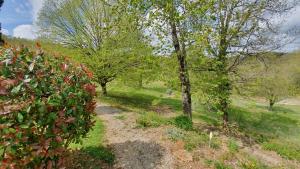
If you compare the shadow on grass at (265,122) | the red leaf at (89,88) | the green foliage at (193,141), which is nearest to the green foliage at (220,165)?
the green foliage at (193,141)

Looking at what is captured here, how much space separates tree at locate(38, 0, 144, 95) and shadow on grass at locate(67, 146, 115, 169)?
34.2 ft

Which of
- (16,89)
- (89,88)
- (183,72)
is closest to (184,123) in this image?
(183,72)

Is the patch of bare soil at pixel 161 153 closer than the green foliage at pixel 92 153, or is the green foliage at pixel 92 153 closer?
the green foliage at pixel 92 153

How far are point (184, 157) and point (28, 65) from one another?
5.31 metres

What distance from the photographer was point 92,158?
25.7ft

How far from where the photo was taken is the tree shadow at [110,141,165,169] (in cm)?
773

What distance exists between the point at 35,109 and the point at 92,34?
682 inches

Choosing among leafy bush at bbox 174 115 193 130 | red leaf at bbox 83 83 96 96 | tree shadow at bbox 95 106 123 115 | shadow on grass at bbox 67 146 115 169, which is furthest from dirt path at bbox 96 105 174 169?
tree shadow at bbox 95 106 123 115

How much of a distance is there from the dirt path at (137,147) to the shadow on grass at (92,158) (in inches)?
10.1

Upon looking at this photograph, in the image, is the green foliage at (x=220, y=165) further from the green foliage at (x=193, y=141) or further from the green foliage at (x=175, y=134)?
the green foliage at (x=175, y=134)

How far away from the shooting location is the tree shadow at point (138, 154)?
773cm

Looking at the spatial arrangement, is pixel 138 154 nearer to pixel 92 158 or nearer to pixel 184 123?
pixel 92 158

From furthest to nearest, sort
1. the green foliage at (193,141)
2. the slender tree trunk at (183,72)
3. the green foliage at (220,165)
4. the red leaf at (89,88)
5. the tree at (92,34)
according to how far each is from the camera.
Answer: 1. the tree at (92,34)
2. the slender tree trunk at (183,72)
3. the green foliage at (193,141)
4. the green foliage at (220,165)
5. the red leaf at (89,88)

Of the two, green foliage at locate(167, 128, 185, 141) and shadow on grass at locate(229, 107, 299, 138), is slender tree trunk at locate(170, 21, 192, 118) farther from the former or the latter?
shadow on grass at locate(229, 107, 299, 138)
